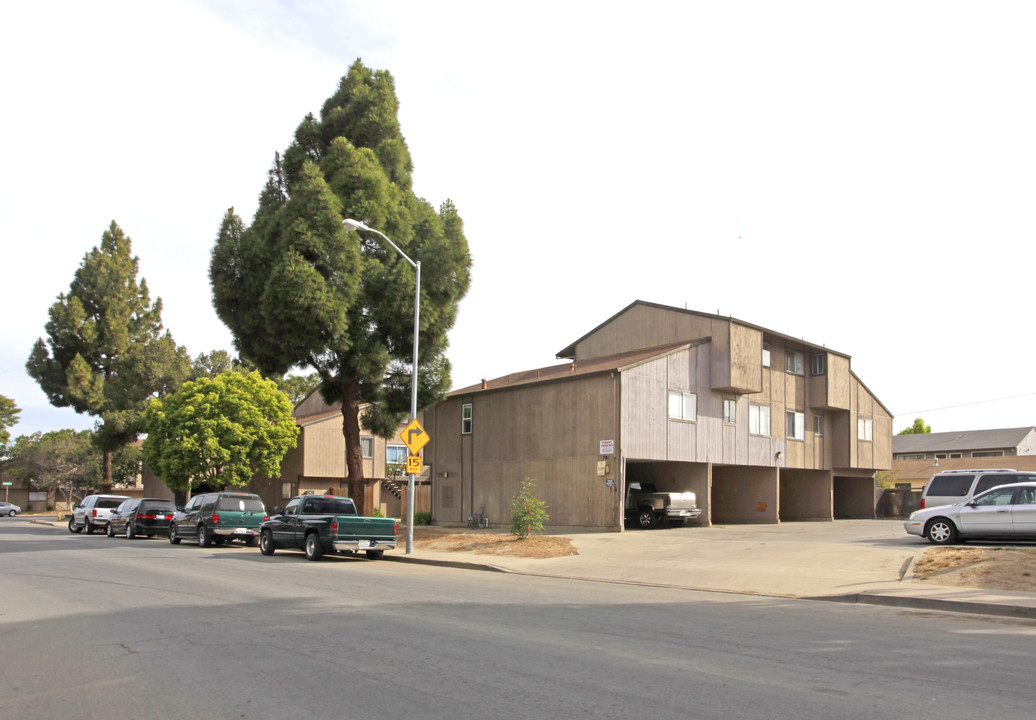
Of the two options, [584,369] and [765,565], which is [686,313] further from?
[765,565]

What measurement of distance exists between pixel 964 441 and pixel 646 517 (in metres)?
56.1

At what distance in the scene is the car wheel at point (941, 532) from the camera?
18844 millimetres

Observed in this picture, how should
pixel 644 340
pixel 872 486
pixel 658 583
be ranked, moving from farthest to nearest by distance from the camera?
pixel 872 486, pixel 644 340, pixel 658 583

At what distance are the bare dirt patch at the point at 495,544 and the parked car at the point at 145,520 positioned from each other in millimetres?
12659

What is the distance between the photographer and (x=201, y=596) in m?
12.8

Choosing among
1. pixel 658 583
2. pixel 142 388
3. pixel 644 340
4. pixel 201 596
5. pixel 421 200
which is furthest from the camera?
pixel 142 388

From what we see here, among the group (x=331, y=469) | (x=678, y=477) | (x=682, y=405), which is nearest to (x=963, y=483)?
(x=682, y=405)

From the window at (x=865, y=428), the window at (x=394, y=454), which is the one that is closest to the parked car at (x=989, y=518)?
the window at (x=865, y=428)

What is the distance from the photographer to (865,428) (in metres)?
40.9

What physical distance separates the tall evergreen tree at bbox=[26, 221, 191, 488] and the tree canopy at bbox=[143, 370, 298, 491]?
14.7 metres

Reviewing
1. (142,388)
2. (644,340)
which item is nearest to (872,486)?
(644,340)

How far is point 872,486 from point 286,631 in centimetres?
4059

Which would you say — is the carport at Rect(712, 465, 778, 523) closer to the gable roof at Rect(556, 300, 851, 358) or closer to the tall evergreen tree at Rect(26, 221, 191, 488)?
the gable roof at Rect(556, 300, 851, 358)

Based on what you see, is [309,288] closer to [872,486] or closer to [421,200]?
[421,200]
